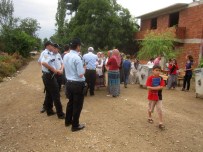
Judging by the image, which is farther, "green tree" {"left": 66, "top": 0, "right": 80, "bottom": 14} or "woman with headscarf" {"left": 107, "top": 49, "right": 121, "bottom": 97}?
"green tree" {"left": 66, "top": 0, "right": 80, "bottom": 14}

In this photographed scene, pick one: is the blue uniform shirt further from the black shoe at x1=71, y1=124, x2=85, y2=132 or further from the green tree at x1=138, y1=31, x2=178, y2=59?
the green tree at x1=138, y1=31, x2=178, y2=59

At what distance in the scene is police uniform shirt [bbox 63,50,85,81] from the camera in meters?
4.89

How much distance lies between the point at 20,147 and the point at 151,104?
9.86 feet

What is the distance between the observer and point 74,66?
4945mm

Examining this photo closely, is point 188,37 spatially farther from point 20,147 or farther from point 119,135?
point 20,147

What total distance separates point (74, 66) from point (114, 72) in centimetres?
346

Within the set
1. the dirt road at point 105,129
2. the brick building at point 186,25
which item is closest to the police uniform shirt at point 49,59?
the dirt road at point 105,129

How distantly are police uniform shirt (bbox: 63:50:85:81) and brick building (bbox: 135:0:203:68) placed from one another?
45.5 ft

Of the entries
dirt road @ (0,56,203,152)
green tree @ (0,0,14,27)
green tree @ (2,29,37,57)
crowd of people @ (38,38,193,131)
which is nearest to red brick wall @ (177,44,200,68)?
dirt road @ (0,56,203,152)

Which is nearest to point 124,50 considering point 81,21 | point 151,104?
point 81,21

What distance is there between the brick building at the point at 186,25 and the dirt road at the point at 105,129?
10.1 metres

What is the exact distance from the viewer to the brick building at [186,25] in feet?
55.8

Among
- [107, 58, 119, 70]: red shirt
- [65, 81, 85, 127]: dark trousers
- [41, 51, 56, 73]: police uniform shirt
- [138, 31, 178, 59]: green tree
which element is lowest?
[65, 81, 85, 127]: dark trousers

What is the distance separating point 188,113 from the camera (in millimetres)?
7152
